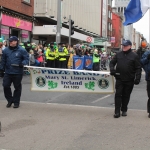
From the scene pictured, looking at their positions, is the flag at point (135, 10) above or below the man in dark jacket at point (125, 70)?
above

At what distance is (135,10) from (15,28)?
13839 millimetres

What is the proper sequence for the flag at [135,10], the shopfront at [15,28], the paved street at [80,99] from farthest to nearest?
the shopfront at [15,28], the flag at [135,10], the paved street at [80,99]

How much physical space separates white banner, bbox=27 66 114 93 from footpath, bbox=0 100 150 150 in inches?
20.5

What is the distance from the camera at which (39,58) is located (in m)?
16.8

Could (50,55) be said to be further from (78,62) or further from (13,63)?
(13,63)

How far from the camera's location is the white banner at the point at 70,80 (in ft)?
25.1

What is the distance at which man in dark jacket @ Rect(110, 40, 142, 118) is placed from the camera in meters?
6.78

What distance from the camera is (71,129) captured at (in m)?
5.86

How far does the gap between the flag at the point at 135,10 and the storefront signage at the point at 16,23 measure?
39.5ft

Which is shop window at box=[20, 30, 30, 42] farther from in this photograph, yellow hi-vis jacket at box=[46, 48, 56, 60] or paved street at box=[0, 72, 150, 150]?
paved street at box=[0, 72, 150, 150]

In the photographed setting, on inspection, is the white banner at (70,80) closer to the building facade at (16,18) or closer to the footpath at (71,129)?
the footpath at (71,129)

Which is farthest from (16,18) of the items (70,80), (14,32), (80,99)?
(70,80)

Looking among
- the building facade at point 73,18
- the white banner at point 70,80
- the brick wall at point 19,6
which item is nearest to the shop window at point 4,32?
the brick wall at point 19,6

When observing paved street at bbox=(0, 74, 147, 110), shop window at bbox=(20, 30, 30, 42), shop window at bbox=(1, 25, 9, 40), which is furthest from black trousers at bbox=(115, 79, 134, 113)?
shop window at bbox=(20, 30, 30, 42)
